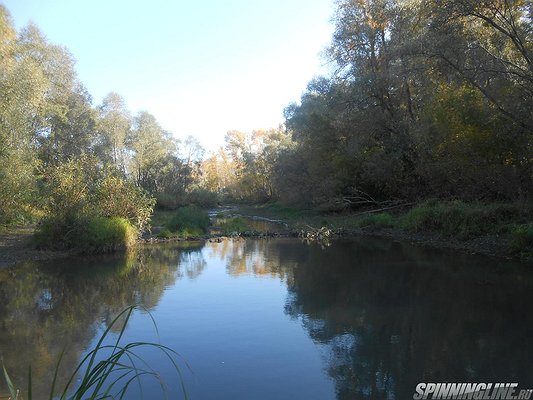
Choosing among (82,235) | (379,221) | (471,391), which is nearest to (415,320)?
(471,391)

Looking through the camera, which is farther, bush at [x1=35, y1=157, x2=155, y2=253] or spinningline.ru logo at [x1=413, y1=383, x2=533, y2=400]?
bush at [x1=35, y1=157, x2=155, y2=253]

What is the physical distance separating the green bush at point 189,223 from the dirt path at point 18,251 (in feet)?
22.5

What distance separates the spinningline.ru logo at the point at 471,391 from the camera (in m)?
4.48

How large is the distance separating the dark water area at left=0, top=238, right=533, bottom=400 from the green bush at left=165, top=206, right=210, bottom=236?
7835 mm

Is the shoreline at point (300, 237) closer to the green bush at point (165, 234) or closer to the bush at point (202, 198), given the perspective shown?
the green bush at point (165, 234)

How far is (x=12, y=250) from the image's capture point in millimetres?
15172

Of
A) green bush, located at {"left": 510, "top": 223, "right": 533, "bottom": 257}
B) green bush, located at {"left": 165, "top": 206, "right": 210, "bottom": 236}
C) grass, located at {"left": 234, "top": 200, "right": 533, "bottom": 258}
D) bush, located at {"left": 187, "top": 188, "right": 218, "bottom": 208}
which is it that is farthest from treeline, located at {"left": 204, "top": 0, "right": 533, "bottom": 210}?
bush, located at {"left": 187, "top": 188, "right": 218, "bottom": 208}

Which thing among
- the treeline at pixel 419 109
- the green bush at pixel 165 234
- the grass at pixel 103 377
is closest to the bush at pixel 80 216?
the green bush at pixel 165 234

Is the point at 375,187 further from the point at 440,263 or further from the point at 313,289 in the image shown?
the point at 313,289

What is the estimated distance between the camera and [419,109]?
24.0 metres

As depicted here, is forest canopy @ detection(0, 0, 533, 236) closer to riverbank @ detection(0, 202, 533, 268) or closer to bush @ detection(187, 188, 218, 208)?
riverbank @ detection(0, 202, 533, 268)

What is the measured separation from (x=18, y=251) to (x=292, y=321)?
12.0m

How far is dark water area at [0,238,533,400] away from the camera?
17.0 ft

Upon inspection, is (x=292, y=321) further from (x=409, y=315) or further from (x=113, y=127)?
(x=113, y=127)
